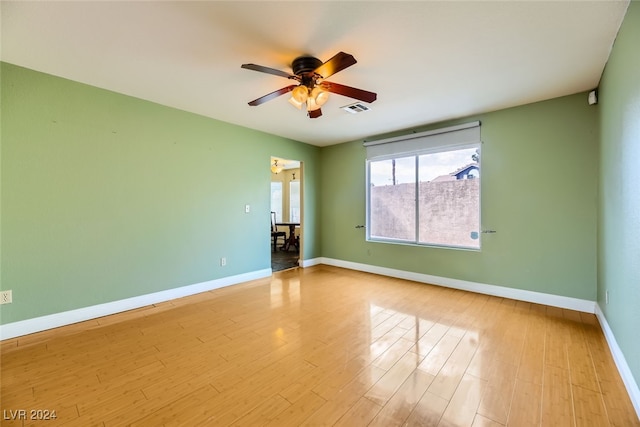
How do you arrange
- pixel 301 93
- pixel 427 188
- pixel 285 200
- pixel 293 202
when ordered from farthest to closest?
pixel 285 200, pixel 293 202, pixel 427 188, pixel 301 93

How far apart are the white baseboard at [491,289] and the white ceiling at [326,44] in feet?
8.03

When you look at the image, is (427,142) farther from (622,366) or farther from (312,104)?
(622,366)

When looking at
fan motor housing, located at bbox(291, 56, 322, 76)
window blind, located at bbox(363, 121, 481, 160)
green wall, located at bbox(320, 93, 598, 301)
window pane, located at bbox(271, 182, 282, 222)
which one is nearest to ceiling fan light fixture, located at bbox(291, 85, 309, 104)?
fan motor housing, located at bbox(291, 56, 322, 76)

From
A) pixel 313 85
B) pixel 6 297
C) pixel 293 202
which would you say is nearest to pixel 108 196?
pixel 6 297

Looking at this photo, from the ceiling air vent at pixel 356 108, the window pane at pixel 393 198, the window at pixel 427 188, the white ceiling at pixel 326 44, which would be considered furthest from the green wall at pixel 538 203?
the ceiling air vent at pixel 356 108

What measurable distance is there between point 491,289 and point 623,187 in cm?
214

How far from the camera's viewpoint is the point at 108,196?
303 centimetres

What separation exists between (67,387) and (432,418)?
7.89 feet

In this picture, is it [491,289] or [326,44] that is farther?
[491,289]

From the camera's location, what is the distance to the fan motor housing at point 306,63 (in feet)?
7.38

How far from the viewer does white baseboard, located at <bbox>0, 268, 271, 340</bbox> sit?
2.49m

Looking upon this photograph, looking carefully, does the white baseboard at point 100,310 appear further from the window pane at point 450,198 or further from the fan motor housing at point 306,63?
the window pane at point 450,198

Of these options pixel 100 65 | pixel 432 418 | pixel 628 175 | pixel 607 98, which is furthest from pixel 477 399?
pixel 100 65

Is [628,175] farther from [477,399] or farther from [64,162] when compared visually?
[64,162]
